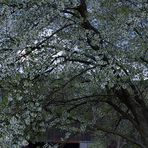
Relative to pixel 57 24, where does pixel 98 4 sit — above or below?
above

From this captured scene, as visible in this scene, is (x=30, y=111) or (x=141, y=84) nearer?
(x=30, y=111)

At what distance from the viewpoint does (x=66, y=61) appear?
11.3m

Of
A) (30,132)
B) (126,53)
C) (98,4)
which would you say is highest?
(98,4)

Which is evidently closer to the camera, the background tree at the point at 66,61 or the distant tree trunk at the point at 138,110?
the background tree at the point at 66,61

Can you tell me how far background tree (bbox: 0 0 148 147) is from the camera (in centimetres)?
949

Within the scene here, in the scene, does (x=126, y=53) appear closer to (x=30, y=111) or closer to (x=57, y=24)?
(x=57, y=24)

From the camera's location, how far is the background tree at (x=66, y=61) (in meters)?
9.49

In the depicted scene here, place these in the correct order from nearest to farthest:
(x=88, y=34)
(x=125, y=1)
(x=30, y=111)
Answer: (x=30, y=111)
(x=88, y=34)
(x=125, y=1)

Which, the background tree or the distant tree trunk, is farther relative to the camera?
the distant tree trunk

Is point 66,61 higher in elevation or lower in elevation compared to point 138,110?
higher

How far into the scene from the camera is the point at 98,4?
41.4 ft

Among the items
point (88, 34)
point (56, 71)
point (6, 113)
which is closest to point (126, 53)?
point (88, 34)

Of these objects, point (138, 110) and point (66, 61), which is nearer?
point (66, 61)

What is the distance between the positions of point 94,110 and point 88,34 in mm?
4117
